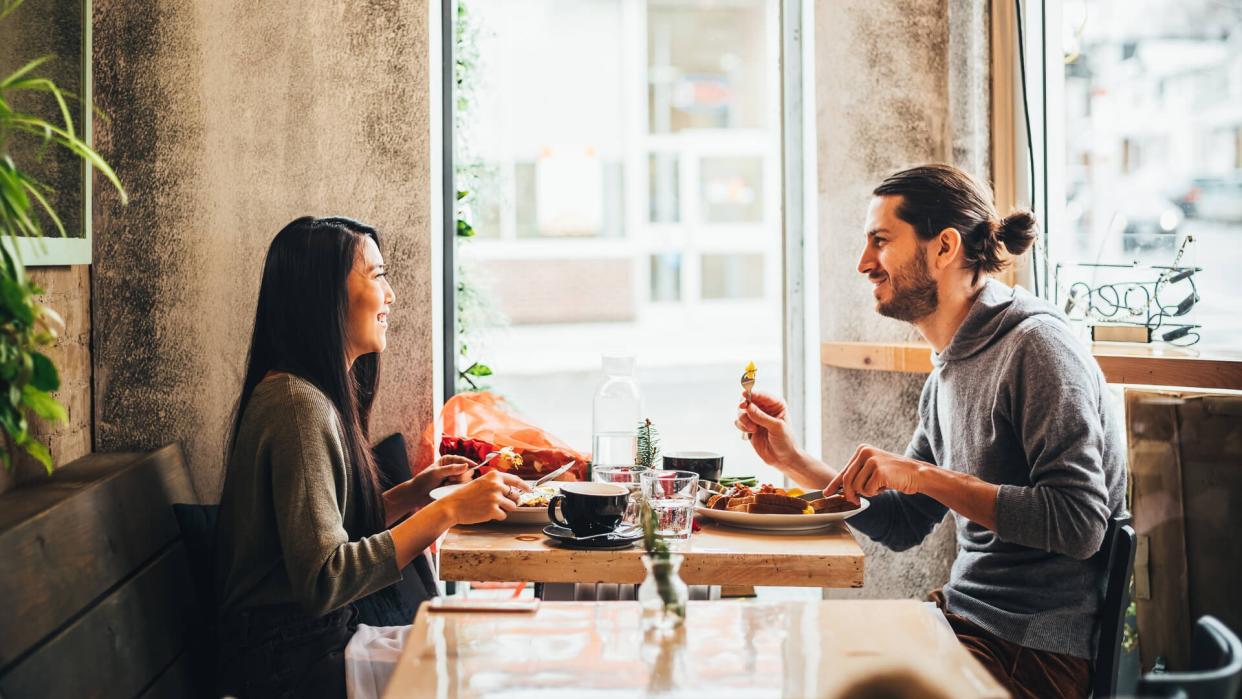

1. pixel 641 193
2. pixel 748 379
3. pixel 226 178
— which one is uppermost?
pixel 641 193

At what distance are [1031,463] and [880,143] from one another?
1.30 m

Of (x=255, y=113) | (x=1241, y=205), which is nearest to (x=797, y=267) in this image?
(x=1241, y=205)

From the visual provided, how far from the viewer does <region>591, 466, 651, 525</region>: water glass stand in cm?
196

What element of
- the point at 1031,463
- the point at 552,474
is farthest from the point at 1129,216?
the point at 552,474

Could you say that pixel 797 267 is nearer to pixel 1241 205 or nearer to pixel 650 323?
pixel 1241 205

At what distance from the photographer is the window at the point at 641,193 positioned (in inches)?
420

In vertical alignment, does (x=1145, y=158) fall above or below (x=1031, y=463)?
above

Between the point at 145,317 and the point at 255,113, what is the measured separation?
576 mm

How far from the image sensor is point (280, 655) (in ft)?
6.10

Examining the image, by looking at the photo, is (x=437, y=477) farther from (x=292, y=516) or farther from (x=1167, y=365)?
(x=1167, y=365)

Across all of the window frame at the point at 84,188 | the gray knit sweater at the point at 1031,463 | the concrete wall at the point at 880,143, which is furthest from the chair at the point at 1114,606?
the window frame at the point at 84,188

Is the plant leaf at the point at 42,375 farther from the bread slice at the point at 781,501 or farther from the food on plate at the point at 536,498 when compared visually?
the bread slice at the point at 781,501

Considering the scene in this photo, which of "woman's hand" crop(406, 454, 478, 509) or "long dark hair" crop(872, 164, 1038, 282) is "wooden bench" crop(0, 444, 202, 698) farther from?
"long dark hair" crop(872, 164, 1038, 282)

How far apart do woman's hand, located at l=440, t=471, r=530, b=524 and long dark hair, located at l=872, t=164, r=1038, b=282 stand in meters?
1.03
